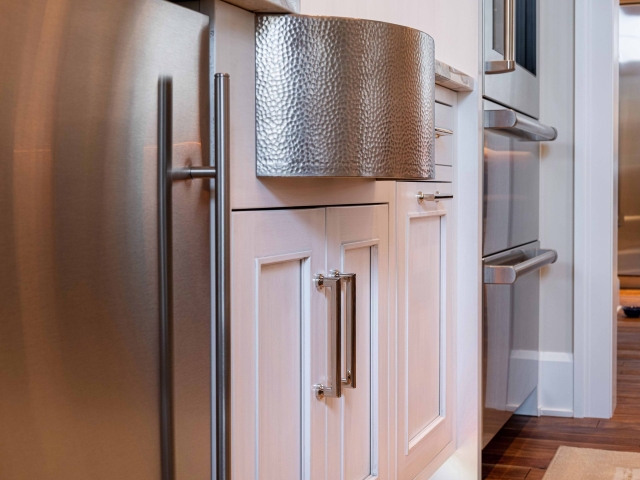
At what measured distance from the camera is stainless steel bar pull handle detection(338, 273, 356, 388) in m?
1.22

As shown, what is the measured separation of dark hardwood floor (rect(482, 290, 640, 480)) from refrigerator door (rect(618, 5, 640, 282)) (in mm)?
3261

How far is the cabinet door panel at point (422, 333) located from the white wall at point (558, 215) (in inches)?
46.2

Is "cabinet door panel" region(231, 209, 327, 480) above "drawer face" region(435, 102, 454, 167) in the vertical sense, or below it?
below

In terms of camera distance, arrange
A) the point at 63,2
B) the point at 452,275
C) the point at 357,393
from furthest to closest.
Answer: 1. the point at 452,275
2. the point at 357,393
3. the point at 63,2

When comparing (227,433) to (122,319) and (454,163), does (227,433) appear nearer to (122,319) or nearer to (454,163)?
(122,319)

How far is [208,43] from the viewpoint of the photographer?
0.88 metres

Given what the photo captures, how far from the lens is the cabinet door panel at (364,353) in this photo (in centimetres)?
126

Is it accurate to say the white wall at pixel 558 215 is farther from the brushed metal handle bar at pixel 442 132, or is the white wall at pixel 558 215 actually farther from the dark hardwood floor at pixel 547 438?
the brushed metal handle bar at pixel 442 132

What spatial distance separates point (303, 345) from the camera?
1.15m

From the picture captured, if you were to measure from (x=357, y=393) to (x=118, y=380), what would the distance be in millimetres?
703

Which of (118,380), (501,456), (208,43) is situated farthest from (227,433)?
(501,456)

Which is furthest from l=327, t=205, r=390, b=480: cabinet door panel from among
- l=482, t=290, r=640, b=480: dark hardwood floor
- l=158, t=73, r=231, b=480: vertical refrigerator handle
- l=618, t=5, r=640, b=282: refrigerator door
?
l=618, t=5, r=640, b=282: refrigerator door

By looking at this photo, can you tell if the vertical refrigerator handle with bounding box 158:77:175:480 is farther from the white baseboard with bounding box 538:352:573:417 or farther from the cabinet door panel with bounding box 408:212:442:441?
the white baseboard with bounding box 538:352:573:417

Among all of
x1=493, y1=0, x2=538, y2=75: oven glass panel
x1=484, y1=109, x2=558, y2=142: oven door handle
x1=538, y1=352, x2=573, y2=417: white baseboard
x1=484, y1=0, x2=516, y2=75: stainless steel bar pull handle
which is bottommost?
x1=538, y1=352, x2=573, y2=417: white baseboard
